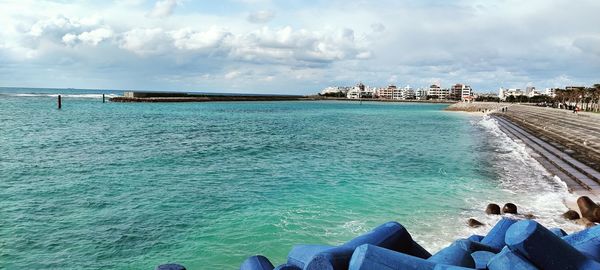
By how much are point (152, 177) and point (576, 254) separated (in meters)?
16.2

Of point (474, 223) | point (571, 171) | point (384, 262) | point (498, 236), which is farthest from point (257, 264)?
point (571, 171)

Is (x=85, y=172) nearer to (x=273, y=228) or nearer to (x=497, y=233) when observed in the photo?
(x=273, y=228)

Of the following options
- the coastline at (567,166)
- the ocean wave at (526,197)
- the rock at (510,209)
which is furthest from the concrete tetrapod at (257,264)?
the coastline at (567,166)

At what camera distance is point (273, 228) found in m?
11.7

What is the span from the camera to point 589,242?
6.14 m

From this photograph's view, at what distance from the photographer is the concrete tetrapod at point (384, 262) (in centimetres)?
468

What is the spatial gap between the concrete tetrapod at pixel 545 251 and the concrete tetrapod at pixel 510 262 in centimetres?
8

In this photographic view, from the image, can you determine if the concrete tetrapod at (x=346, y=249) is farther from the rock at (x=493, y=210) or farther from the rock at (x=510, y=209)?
the rock at (x=510, y=209)

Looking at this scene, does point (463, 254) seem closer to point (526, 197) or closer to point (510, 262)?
Result: point (510, 262)

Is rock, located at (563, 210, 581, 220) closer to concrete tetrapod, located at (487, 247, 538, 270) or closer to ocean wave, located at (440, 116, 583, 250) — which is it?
ocean wave, located at (440, 116, 583, 250)

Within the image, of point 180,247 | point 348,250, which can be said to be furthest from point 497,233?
point 180,247

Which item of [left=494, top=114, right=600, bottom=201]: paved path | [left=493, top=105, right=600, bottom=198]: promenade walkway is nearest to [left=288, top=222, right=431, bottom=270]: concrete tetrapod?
[left=494, top=114, right=600, bottom=201]: paved path

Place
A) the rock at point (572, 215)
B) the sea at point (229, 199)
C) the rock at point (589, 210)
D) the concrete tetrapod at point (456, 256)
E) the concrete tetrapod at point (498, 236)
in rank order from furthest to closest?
1. the rock at point (572, 215)
2. the rock at point (589, 210)
3. the sea at point (229, 199)
4. the concrete tetrapod at point (498, 236)
5. the concrete tetrapod at point (456, 256)

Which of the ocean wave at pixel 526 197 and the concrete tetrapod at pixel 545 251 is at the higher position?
the concrete tetrapod at pixel 545 251
